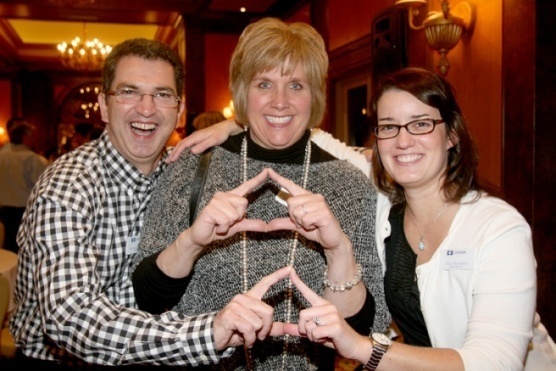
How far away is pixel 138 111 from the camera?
6.50ft

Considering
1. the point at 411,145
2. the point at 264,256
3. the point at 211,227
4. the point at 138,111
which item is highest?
the point at 138,111

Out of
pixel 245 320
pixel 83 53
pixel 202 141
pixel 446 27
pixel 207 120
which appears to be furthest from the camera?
pixel 83 53

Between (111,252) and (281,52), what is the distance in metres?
0.90

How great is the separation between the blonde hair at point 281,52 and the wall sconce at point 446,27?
8.96 ft

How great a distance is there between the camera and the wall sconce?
4293 millimetres

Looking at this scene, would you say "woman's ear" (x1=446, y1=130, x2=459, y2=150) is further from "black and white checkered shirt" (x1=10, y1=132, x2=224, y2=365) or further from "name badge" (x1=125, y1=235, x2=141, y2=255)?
"name badge" (x1=125, y1=235, x2=141, y2=255)

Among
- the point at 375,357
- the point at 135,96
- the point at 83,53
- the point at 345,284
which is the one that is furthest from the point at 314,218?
the point at 83,53

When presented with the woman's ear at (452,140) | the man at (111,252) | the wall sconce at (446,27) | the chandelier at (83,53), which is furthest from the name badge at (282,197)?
the chandelier at (83,53)

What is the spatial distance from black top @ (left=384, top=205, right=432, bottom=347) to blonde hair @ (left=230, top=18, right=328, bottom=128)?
1.99 ft

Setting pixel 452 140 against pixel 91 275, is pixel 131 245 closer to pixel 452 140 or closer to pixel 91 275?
pixel 91 275

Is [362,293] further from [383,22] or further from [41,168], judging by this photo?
[41,168]

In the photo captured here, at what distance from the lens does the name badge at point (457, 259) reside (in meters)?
1.65

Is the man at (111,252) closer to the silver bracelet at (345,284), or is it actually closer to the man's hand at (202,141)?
the man's hand at (202,141)

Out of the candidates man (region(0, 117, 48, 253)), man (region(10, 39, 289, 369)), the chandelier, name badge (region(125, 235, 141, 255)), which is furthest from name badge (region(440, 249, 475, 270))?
the chandelier
